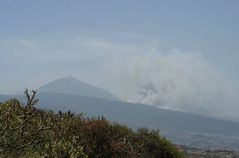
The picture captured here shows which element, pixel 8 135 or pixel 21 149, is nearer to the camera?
pixel 8 135

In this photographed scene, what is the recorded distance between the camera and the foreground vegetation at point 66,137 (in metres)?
11.1

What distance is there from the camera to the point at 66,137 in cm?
2009

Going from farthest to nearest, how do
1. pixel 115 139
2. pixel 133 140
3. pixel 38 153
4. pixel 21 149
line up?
pixel 133 140, pixel 115 139, pixel 38 153, pixel 21 149

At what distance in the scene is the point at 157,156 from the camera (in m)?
32.4

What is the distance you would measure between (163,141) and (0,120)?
75.4 ft

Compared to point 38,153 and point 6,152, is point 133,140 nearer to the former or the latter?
point 38,153

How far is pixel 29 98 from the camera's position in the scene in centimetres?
1065

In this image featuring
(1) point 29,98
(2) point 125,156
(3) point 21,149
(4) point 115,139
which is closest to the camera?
(1) point 29,98

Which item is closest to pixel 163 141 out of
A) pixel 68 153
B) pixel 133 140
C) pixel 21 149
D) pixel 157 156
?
pixel 157 156

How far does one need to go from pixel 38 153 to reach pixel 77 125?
38.2 feet

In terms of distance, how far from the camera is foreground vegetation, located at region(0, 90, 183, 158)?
11.1 metres

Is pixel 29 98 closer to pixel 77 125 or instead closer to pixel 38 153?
pixel 38 153

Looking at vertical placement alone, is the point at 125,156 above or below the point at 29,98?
below

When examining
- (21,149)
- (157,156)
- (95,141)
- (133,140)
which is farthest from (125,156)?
(21,149)
